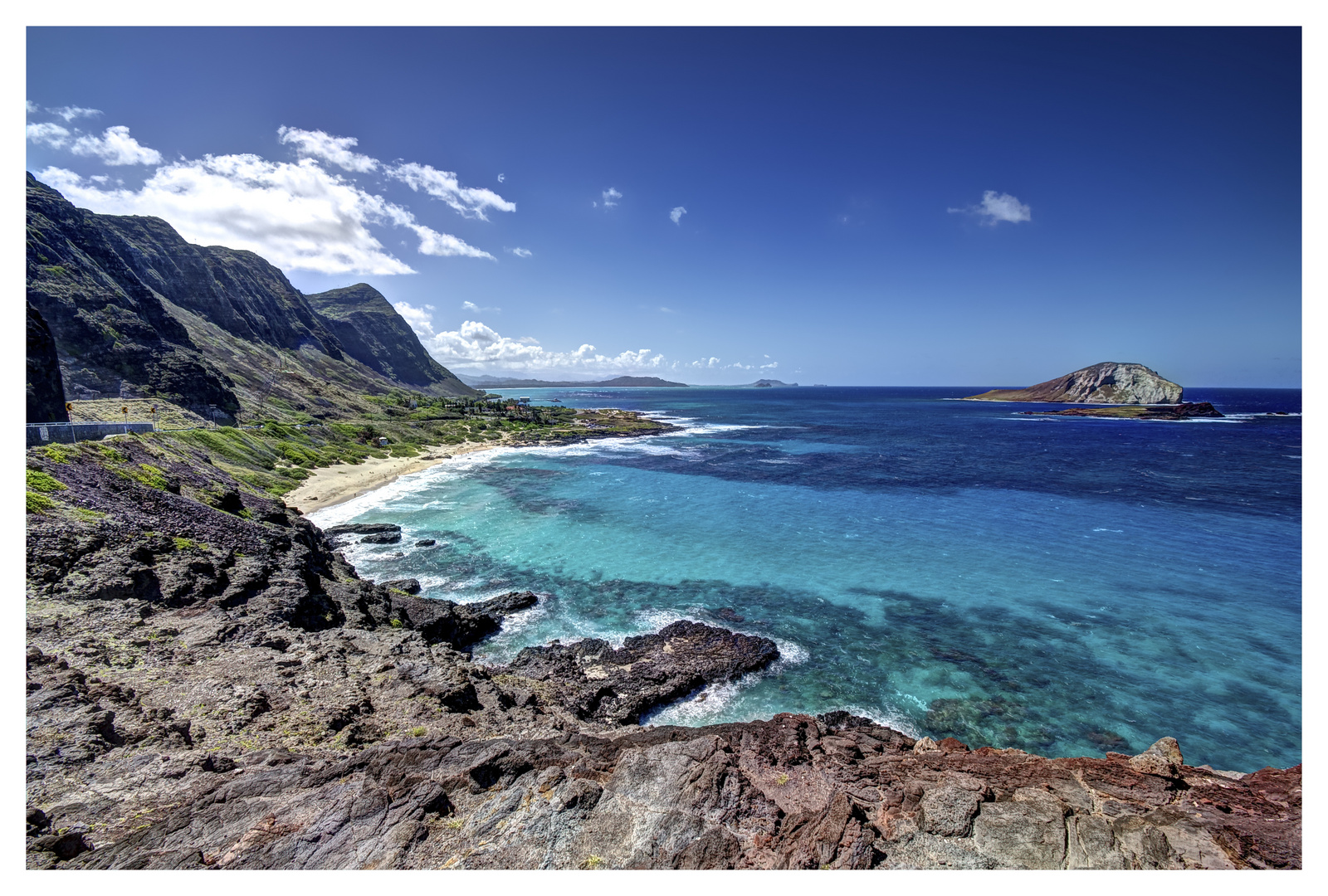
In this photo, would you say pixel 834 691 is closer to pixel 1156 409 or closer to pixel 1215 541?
pixel 1215 541

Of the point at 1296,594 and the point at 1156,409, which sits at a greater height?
the point at 1156,409

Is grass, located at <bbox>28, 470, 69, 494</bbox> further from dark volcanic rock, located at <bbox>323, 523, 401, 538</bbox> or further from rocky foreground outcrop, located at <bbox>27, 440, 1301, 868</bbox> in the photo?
dark volcanic rock, located at <bbox>323, 523, 401, 538</bbox>

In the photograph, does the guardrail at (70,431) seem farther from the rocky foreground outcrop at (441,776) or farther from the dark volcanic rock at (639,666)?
the dark volcanic rock at (639,666)

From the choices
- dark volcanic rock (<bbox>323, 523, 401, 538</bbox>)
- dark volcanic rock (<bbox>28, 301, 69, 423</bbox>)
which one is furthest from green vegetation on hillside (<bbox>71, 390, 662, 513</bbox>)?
dark volcanic rock (<bbox>323, 523, 401, 538</bbox>)

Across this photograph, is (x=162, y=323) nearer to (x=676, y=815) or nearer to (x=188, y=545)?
(x=188, y=545)

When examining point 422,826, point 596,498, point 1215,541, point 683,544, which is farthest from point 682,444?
point 422,826
